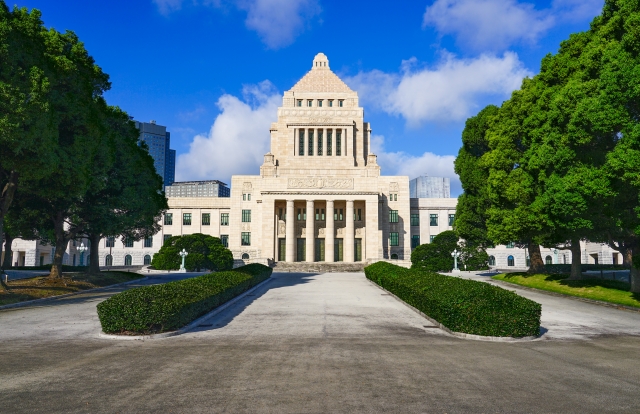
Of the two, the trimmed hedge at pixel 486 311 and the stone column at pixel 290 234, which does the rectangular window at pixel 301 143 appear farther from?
the trimmed hedge at pixel 486 311

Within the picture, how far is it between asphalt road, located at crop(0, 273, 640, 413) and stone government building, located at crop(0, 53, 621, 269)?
4479cm

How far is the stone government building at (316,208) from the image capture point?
63.7 metres

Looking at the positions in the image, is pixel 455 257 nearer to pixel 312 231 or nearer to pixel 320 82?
pixel 312 231

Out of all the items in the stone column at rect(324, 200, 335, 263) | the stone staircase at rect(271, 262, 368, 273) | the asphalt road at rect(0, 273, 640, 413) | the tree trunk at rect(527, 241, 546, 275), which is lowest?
the asphalt road at rect(0, 273, 640, 413)

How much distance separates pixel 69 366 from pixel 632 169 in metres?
20.9

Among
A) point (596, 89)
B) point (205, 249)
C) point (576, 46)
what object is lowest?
point (205, 249)

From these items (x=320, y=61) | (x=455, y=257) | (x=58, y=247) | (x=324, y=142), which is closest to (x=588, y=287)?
(x=455, y=257)

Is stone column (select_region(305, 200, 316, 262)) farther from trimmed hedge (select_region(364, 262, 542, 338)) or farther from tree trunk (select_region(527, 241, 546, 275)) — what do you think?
trimmed hedge (select_region(364, 262, 542, 338))

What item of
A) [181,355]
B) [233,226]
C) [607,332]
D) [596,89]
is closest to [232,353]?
[181,355]

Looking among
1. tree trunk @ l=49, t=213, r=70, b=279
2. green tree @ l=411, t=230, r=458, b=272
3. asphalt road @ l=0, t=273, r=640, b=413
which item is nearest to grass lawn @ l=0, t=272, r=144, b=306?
tree trunk @ l=49, t=213, r=70, b=279

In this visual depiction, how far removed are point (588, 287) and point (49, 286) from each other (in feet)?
108

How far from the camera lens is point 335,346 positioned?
498 inches

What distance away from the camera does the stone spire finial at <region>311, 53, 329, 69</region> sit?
81125 millimetres

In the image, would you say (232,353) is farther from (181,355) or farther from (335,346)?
(335,346)
